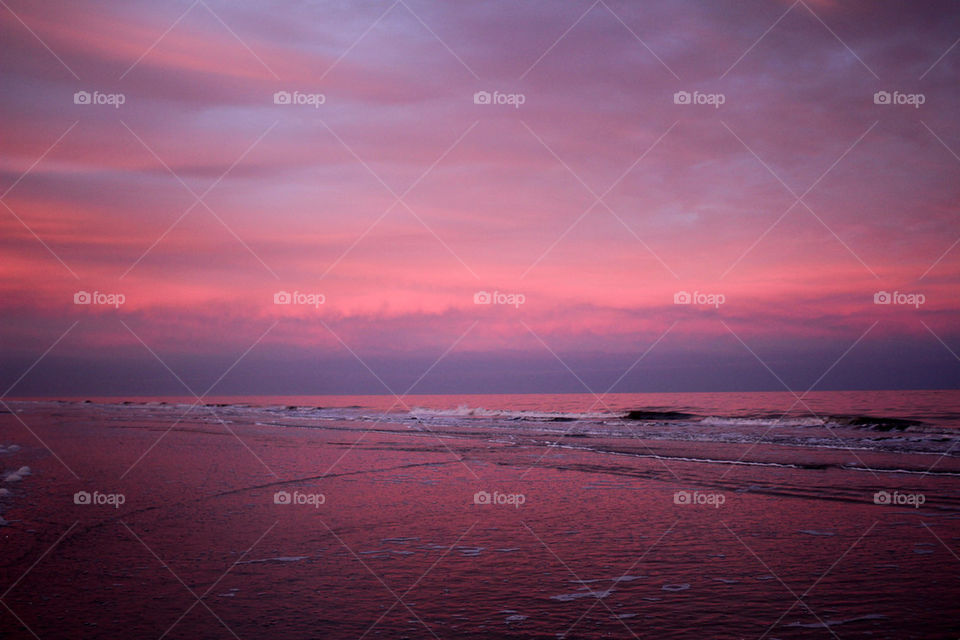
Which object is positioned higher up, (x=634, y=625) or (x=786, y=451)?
(x=786, y=451)

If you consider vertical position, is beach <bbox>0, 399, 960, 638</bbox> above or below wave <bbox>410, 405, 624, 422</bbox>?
below

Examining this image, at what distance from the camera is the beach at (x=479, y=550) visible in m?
5.54

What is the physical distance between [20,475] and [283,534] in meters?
8.26

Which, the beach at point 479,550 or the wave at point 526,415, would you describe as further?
the wave at point 526,415

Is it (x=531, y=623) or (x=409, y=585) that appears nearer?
(x=531, y=623)

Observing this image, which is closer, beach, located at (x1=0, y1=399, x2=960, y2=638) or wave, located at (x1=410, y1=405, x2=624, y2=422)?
beach, located at (x1=0, y1=399, x2=960, y2=638)

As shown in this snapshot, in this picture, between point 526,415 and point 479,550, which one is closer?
point 479,550

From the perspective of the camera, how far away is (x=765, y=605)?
5941mm

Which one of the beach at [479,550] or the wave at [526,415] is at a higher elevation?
the wave at [526,415]

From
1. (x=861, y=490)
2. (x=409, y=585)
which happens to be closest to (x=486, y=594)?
(x=409, y=585)

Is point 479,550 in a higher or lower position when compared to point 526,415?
lower

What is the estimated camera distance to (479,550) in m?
7.97

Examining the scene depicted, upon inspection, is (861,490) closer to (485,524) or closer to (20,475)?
(485,524)

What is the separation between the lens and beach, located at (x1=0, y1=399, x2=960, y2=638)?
554 cm
